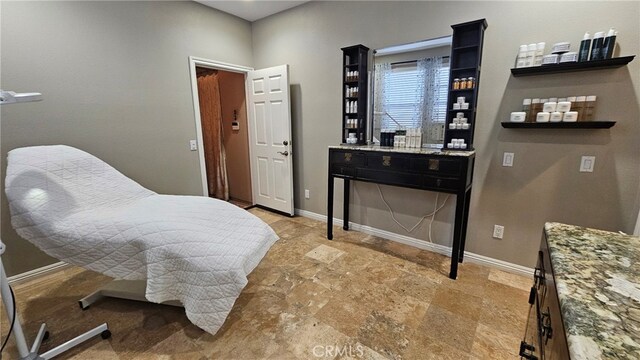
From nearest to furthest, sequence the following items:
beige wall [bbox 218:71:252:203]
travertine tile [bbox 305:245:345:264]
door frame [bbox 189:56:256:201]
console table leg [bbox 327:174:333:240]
A: 1. travertine tile [bbox 305:245:345:264]
2. console table leg [bbox 327:174:333:240]
3. door frame [bbox 189:56:256:201]
4. beige wall [bbox 218:71:252:203]

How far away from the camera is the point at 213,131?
4.33 m

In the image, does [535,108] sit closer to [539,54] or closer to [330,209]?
[539,54]

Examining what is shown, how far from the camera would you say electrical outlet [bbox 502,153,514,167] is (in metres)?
2.18

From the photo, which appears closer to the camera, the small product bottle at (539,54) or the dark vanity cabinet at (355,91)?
the small product bottle at (539,54)

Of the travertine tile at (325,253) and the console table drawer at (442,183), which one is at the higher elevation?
the console table drawer at (442,183)

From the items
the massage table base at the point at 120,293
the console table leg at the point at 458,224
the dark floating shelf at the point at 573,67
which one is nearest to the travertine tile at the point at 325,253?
the console table leg at the point at 458,224

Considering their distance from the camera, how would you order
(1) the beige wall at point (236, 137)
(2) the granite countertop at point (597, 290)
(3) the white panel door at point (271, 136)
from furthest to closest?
(1) the beige wall at point (236, 137) → (3) the white panel door at point (271, 136) → (2) the granite countertop at point (597, 290)

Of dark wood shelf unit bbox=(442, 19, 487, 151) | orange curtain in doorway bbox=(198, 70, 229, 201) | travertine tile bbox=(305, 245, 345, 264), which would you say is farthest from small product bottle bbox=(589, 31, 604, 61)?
orange curtain in doorway bbox=(198, 70, 229, 201)

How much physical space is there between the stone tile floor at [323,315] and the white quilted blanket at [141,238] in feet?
1.36

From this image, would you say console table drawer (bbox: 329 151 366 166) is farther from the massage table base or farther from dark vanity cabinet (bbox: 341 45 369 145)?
the massage table base

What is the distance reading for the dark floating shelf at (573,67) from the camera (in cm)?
168

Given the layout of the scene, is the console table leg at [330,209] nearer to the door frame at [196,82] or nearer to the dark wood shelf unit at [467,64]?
the dark wood shelf unit at [467,64]

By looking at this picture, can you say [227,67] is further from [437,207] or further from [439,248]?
[439,248]

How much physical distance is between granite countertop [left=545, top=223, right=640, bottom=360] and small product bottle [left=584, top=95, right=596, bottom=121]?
128 cm
